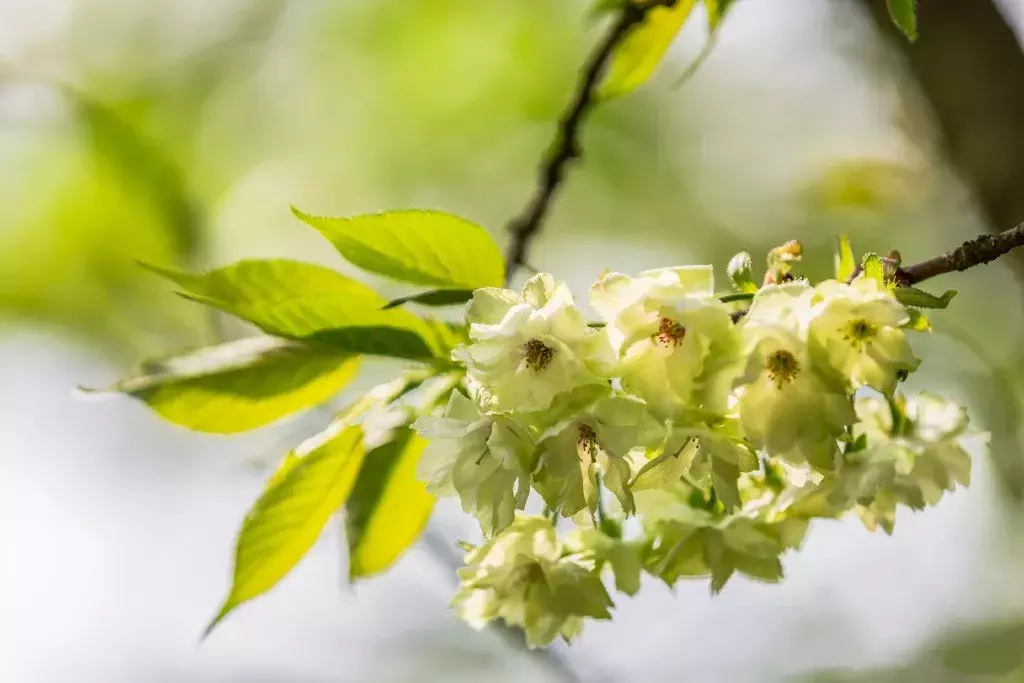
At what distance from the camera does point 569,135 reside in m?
0.95

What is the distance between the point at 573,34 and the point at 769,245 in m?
0.87

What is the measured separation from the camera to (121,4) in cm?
250

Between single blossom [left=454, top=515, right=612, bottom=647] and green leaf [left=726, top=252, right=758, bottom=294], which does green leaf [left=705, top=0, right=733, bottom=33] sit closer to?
green leaf [left=726, top=252, right=758, bottom=294]

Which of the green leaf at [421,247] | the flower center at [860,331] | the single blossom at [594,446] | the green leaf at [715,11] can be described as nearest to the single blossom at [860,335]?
the flower center at [860,331]

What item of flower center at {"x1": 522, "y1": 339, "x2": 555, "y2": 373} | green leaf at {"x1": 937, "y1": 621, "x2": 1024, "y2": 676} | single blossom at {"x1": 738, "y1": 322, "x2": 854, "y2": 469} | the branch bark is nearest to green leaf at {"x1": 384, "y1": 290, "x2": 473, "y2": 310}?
flower center at {"x1": 522, "y1": 339, "x2": 555, "y2": 373}

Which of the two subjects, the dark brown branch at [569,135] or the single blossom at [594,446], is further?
the dark brown branch at [569,135]

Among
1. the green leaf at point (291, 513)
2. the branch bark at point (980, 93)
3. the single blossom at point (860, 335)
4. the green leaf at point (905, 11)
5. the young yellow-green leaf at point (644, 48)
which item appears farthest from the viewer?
the branch bark at point (980, 93)

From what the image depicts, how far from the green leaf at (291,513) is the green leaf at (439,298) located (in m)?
0.14

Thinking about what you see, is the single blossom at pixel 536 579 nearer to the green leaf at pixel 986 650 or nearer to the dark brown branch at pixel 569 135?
the dark brown branch at pixel 569 135

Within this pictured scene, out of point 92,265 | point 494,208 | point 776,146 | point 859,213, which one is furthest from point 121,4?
point 859,213

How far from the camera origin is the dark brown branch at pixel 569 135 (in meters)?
0.86

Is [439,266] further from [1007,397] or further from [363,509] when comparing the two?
[1007,397]

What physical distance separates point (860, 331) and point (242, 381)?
494 mm

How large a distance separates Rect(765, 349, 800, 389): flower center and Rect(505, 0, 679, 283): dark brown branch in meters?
0.46
